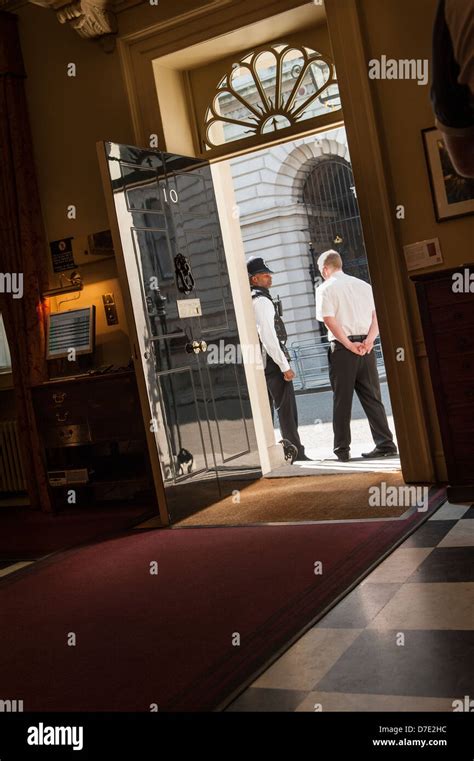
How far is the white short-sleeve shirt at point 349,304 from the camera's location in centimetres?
659

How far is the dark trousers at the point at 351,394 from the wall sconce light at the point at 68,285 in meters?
2.05

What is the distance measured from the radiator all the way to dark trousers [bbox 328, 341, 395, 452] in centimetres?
282

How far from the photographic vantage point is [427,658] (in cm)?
255

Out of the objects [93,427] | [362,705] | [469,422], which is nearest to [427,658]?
[362,705]

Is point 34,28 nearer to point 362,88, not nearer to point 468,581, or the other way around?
point 362,88

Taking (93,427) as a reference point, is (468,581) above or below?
below

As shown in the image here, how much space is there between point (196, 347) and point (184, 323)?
0.21 metres

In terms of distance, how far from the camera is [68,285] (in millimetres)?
6539

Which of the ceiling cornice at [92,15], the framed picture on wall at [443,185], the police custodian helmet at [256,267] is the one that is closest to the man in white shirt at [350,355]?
the police custodian helmet at [256,267]

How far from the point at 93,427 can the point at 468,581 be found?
359cm

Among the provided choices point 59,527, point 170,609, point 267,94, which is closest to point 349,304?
point 267,94

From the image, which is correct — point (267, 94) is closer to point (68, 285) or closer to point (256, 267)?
point (256, 267)

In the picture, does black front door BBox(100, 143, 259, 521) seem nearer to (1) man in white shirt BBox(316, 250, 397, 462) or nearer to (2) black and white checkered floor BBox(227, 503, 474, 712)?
(1) man in white shirt BBox(316, 250, 397, 462)

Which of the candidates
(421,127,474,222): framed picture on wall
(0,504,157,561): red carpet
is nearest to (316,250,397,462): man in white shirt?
(421,127,474,222): framed picture on wall
